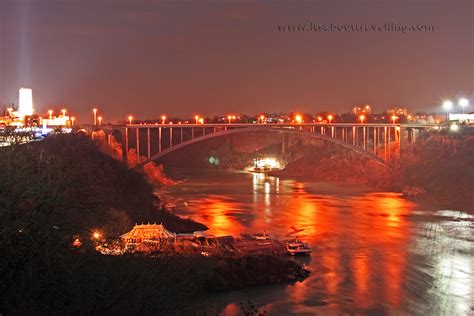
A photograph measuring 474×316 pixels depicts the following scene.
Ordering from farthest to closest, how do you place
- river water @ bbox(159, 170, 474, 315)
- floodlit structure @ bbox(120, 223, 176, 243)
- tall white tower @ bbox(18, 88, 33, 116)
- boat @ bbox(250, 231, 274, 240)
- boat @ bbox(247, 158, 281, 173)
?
boat @ bbox(247, 158, 281, 173) < tall white tower @ bbox(18, 88, 33, 116) < boat @ bbox(250, 231, 274, 240) < floodlit structure @ bbox(120, 223, 176, 243) < river water @ bbox(159, 170, 474, 315)

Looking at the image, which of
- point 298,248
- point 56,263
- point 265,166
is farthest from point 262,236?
point 265,166

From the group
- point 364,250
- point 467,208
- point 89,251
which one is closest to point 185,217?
point 364,250

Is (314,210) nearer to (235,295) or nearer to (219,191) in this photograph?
(219,191)

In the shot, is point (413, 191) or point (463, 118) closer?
point (413, 191)

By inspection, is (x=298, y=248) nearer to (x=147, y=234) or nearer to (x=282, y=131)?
(x=147, y=234)

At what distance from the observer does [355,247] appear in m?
13.3

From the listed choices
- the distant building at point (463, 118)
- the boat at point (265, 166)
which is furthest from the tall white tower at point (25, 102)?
the distant building at point (463, 118)

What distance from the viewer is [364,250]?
12984 millimetres

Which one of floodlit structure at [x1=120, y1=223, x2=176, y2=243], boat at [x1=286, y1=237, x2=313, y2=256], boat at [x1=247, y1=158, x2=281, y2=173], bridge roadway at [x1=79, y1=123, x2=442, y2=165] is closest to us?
floodlit structure at [x1=120, y1=223, x2=176, y2=243]

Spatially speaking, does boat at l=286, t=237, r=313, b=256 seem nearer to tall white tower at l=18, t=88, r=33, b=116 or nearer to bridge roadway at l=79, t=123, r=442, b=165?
bridge roadway at l=79, t=123, r=442, b=165

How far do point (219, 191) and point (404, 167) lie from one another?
7034mm

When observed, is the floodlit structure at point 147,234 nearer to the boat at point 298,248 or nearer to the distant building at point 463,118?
the boat at point 298,248

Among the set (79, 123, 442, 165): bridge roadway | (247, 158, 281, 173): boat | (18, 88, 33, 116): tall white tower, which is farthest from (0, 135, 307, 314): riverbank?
(247, 158, 281, 173): boat

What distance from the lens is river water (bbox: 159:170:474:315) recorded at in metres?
9.32
